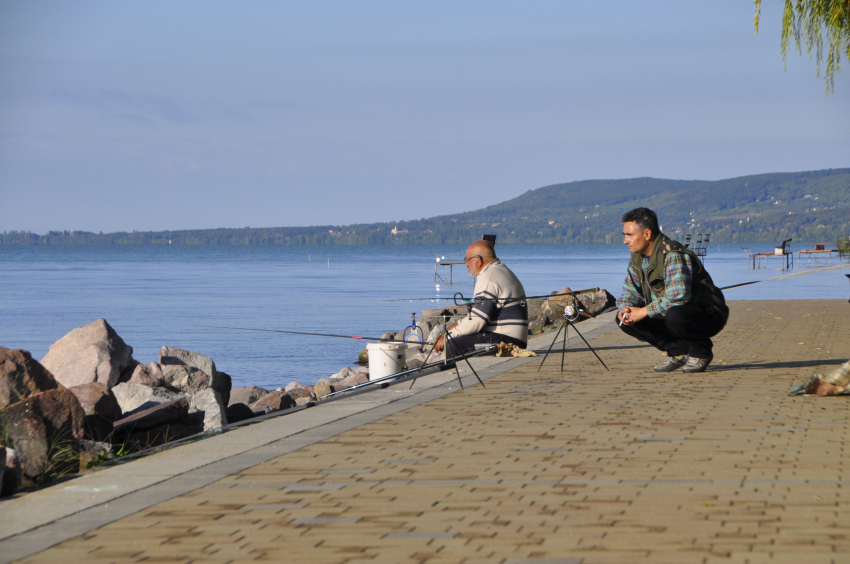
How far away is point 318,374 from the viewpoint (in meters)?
18.3

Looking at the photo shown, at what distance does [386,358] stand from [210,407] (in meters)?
1.99

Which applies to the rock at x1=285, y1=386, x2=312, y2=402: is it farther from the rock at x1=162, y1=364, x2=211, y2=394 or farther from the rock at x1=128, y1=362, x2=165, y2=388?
the rock at x1=128, y1=362, x2=165, y2=388

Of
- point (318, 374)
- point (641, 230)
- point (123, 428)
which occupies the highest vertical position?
point (641, 230)

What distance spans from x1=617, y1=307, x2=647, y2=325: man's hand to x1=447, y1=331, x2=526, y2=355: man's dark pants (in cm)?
122

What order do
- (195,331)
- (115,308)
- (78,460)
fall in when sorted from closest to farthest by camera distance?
(78,460), (195,331), (115,308)

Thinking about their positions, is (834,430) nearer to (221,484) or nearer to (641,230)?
(641,230)

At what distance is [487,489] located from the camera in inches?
169

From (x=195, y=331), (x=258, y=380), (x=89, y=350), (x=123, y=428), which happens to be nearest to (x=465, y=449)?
(x=123, y=428)

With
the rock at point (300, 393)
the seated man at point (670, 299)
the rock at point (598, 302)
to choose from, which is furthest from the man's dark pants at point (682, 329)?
the rock at point (598, 302)

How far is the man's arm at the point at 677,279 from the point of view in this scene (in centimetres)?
809

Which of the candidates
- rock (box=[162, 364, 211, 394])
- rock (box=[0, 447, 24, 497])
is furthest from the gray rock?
rock (box=[0, 447, 24, 497])

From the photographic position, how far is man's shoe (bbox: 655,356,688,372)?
28.1 feet

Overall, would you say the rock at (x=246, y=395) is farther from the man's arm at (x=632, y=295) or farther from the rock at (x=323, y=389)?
the man's arm at (x=632, y=295)

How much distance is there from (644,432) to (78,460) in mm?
3400
